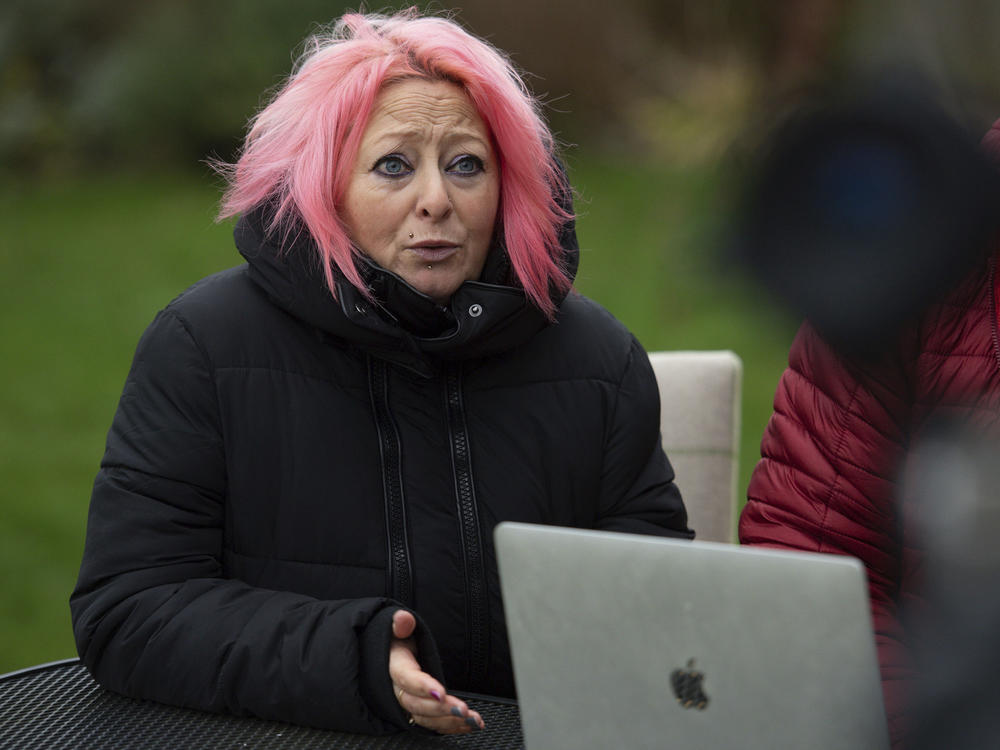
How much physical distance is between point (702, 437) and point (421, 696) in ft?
3.13

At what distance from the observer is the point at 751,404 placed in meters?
5.10

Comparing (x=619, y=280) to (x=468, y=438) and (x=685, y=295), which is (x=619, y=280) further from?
(x=685, y=295)

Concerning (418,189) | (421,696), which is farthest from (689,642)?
(418,189)

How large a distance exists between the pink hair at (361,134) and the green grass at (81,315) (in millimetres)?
198

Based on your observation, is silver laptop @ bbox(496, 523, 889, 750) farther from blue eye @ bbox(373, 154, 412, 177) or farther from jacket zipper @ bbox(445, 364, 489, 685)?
blue eye @ bbox(373, 154, 412, 177)

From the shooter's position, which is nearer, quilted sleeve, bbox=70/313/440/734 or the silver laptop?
the silver laptop

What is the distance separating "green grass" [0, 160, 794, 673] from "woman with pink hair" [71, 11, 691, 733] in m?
0.30

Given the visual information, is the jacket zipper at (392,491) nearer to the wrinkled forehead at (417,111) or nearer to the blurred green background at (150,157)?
the wrinkled forehead at (417,111)

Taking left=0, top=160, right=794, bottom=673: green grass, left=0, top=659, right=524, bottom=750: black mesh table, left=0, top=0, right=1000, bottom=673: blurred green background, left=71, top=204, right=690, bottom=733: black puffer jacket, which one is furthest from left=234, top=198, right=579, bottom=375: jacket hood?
left=0, top=0, right=1000, bottom=673: blurred green background

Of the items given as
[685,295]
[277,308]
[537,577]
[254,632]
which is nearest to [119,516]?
[254,632]

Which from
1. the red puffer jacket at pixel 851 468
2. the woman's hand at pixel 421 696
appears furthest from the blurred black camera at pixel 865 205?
the woman's hand at pixel 421 696

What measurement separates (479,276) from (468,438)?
231mm

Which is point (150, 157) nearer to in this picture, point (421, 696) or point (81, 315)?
point (81, 315)

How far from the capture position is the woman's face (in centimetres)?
167
